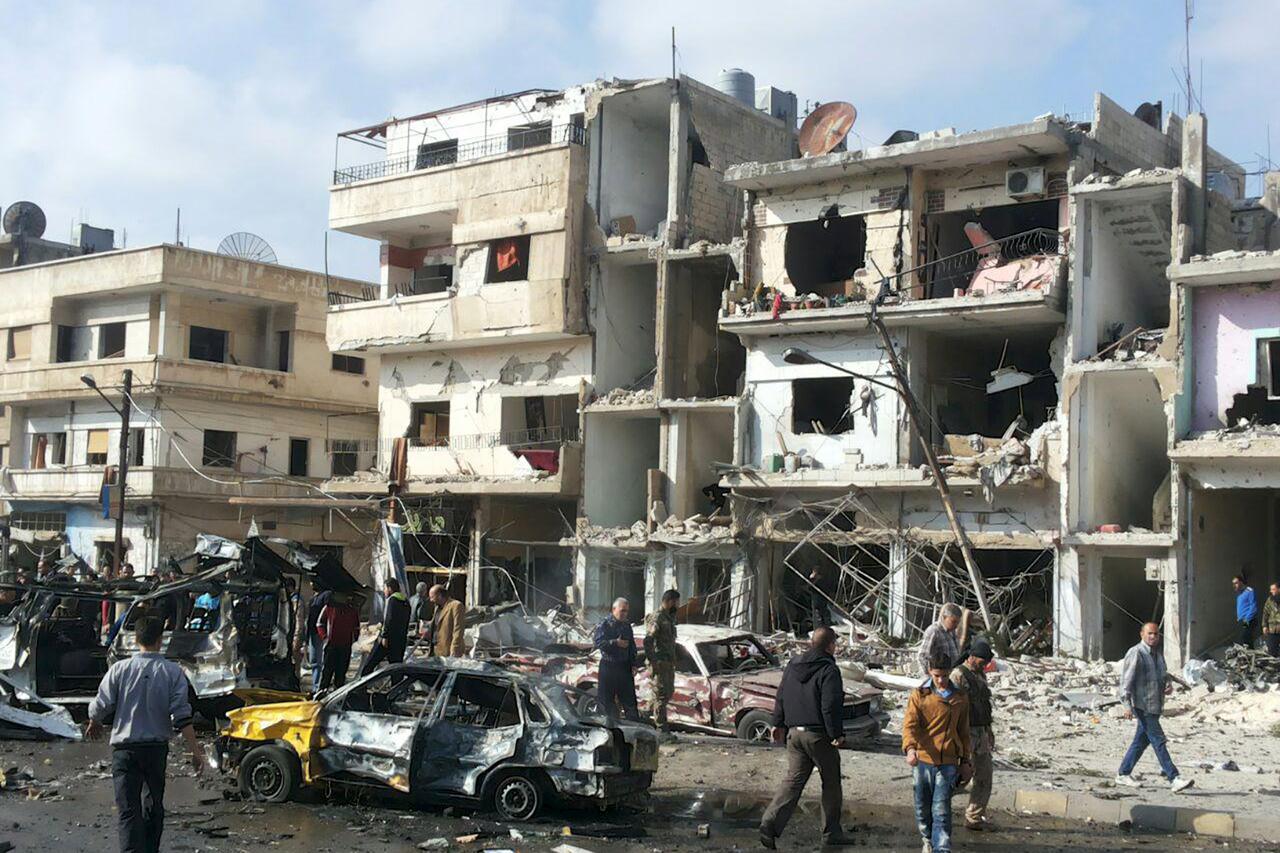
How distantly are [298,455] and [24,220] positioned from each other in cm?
1559

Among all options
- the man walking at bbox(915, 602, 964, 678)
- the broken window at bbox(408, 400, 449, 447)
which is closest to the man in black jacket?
the man walking at bbox(915, 602, 964, 678)

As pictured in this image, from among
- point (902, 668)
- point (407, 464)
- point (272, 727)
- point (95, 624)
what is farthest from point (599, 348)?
point (272, 727)

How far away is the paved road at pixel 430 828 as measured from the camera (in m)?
Answer: 10.4

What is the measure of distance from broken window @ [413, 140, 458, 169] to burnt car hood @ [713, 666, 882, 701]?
847 inches

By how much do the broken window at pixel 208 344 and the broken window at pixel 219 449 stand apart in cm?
219

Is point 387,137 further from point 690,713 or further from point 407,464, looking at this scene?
point 690,713

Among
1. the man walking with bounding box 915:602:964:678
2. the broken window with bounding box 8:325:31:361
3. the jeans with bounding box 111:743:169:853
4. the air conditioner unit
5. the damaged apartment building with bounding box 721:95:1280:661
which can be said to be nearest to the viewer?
the jeans with bounding box 111:743:169:853

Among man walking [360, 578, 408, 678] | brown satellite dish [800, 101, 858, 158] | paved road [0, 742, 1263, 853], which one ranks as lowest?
paved road [0, 742, 1263, 853]

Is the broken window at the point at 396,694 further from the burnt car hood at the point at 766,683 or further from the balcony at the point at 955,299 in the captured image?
the balcony at the point at 955,299

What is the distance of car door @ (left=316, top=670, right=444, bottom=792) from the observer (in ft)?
37.9

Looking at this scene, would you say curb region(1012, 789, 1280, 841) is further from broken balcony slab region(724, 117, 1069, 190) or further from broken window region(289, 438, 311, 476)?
broken window region(289, 438, 311, 476)

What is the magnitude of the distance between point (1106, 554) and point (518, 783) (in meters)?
16.0

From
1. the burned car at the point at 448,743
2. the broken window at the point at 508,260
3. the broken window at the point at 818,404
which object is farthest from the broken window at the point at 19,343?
the burned car at the point at 448,743

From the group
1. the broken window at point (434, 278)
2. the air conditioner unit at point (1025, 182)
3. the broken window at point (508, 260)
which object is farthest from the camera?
the broken window at point (434, 278)
